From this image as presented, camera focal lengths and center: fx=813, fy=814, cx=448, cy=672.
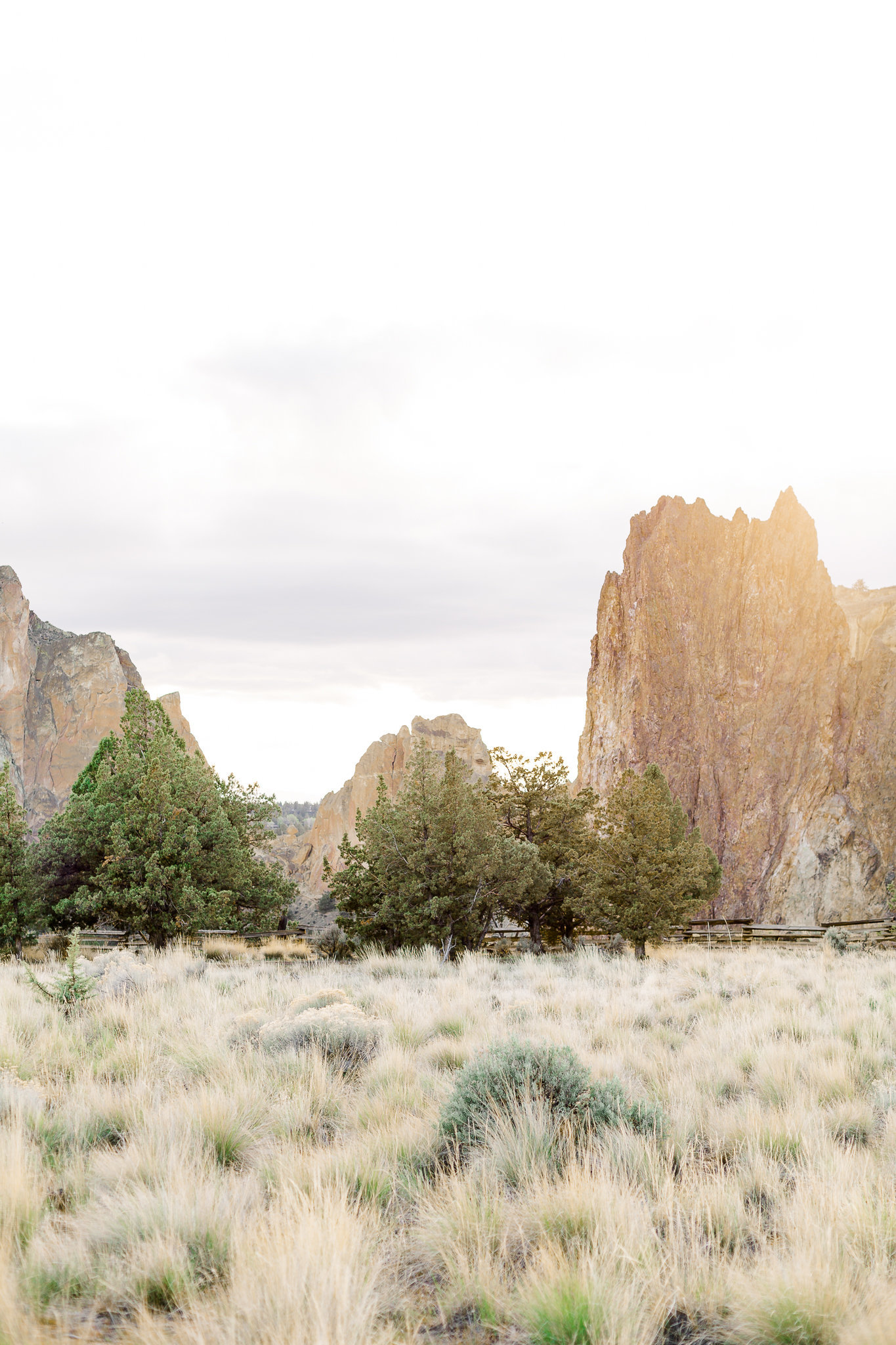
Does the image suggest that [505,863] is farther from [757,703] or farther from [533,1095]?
[757,703]

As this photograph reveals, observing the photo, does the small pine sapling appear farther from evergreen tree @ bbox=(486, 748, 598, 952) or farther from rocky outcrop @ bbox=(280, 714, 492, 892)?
rocky outcrop @ bbox=(280, 714, 492, 892)

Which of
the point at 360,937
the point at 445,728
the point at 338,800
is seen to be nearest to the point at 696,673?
the point at 445,728

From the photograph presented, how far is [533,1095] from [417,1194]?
127cm

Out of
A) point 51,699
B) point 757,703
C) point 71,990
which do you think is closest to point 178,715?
point 51,699

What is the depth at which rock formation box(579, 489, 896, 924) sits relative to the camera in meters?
73.8

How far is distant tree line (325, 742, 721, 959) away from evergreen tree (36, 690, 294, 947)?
2.91m

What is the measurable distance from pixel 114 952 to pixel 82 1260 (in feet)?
48.6

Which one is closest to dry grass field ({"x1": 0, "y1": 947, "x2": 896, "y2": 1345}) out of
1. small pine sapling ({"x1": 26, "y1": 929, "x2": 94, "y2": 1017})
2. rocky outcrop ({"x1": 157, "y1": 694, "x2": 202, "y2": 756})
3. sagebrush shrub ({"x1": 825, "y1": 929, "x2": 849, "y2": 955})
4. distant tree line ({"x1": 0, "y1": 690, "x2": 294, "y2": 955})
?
small pine sapling ({"x1": 26, "y1": 929, "x2": 94, "y2": 1017})

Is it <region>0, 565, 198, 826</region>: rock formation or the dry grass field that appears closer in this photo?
the dry grass field

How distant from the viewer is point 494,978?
14.7 meters

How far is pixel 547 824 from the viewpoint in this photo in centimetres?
2633

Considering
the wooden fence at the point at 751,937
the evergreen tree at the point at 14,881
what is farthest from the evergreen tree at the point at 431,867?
the evergreen tree at the point at 14,881

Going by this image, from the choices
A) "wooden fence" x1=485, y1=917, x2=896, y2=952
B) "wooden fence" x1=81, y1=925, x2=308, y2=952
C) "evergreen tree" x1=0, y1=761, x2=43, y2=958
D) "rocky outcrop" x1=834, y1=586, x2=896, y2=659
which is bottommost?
"wooden fence" x1=485, y1=917, x2=896, y2=952

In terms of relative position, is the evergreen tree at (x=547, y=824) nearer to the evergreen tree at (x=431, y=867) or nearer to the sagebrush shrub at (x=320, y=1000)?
the evergreen tree at (x=431, y=867)
